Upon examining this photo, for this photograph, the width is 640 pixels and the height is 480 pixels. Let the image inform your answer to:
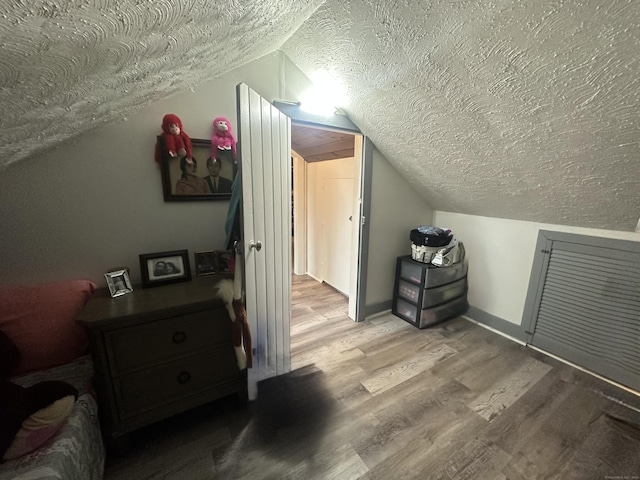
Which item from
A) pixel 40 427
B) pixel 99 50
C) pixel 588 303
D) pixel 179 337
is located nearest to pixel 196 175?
pixel 179 337

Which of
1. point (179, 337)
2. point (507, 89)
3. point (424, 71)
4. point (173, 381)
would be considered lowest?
point (173, 381)

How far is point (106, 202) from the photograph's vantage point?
144 cm

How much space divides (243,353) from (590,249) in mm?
2304

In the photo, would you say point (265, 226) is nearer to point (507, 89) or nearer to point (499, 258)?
point (507, 89)

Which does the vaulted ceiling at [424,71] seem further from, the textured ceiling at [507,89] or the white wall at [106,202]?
the white wall at [106,202]

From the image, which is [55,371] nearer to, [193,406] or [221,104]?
[193,406]

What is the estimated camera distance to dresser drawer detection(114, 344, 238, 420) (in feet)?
3.95

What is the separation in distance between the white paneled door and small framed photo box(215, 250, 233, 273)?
36cm

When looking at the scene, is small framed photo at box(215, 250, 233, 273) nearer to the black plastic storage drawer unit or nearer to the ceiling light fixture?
the ceiling light fixture

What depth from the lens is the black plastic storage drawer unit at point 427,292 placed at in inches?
89.7

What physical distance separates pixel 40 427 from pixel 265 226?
3.66 ft

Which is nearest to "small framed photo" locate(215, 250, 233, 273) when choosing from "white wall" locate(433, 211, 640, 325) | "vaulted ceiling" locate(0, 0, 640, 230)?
"vaulted ceiling" locate(0, 0, 640, 230)

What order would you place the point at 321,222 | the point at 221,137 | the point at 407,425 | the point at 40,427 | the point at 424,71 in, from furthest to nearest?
the point at 321,222 → the point at 221,137 → the point at 407,425 → the point at 424,71 → the point at 40,427

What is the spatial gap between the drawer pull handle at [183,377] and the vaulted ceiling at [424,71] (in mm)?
1141
